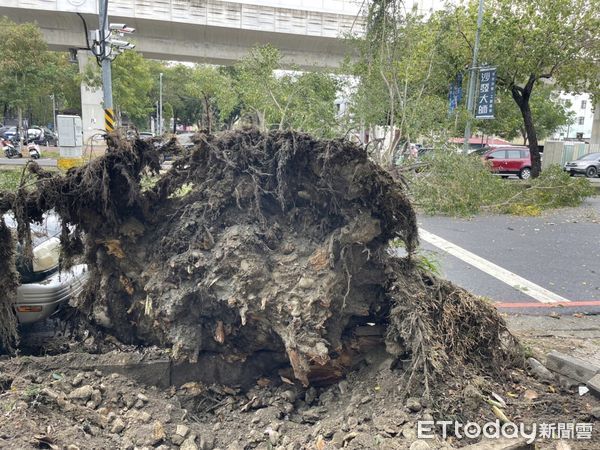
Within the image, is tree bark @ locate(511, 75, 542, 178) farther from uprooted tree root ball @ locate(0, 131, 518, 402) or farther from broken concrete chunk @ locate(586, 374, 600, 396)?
uprooted tree root ball @ locate(0, 131, 518, 402)

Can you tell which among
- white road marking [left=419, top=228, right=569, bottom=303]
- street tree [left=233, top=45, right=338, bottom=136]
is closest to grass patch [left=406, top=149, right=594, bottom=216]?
white road marking [left=419, top=228, right=569, bottom=303]

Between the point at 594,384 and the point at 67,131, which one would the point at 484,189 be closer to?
the point at 594,384

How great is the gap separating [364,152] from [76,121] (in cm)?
1313

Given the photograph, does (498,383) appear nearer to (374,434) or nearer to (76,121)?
(374,434)

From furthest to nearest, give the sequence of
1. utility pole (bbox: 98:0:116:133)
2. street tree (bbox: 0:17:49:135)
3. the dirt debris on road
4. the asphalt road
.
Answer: street tree (bbox: 0:17:49:135) → utility pole (bbox: 98:0:116:133) → the asphalt road → the dirt debris on road

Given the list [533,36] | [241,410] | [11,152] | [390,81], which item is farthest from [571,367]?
[11,152]

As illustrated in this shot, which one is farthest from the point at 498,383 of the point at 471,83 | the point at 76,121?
the point at 76,121

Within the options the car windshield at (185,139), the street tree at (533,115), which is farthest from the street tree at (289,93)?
the street tree at (533,115)

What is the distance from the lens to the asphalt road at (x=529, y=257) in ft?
20.3

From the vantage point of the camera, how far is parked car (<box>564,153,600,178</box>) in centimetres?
2381

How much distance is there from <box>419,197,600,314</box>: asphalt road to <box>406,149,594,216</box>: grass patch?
492mm

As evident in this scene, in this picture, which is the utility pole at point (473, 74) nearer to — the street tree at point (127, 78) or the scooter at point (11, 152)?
the street tree at point (127, 78)

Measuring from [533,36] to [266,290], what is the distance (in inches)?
556

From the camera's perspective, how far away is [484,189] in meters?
11.0
